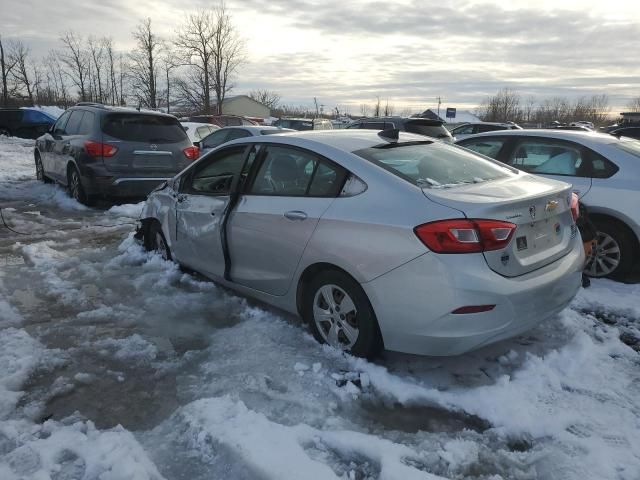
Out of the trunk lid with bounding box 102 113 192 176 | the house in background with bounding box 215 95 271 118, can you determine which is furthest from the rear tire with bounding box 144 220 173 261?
the house in background with bounding box 215 95 271 118

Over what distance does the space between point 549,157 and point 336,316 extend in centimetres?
352

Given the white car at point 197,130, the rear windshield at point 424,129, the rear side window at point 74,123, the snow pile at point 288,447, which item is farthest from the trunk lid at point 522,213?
the white car at point 197,130

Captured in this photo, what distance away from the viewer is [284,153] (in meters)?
4.04

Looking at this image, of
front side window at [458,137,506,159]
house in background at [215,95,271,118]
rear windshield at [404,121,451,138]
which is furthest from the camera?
house in background at [215,95,271,118]

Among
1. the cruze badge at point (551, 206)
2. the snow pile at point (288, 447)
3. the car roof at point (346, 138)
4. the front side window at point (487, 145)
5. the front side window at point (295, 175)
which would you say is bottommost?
the snow pile at point (288, 447)

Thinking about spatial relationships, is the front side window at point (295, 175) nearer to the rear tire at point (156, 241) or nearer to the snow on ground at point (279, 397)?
the snow on ground at point (279, 397)

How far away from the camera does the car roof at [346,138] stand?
3771 mm

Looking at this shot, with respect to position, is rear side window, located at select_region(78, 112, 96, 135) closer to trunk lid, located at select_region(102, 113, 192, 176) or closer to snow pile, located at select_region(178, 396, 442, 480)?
trunk lid, located at select_region(102, 113, 192, 176)

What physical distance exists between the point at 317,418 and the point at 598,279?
12.2 feet

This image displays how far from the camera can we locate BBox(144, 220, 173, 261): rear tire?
548 cm

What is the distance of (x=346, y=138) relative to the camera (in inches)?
156

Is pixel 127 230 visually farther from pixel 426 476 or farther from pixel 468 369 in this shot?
pixel 426 476

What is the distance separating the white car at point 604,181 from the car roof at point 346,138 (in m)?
2.08

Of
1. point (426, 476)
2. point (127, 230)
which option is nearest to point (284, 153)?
point (426, 476)
